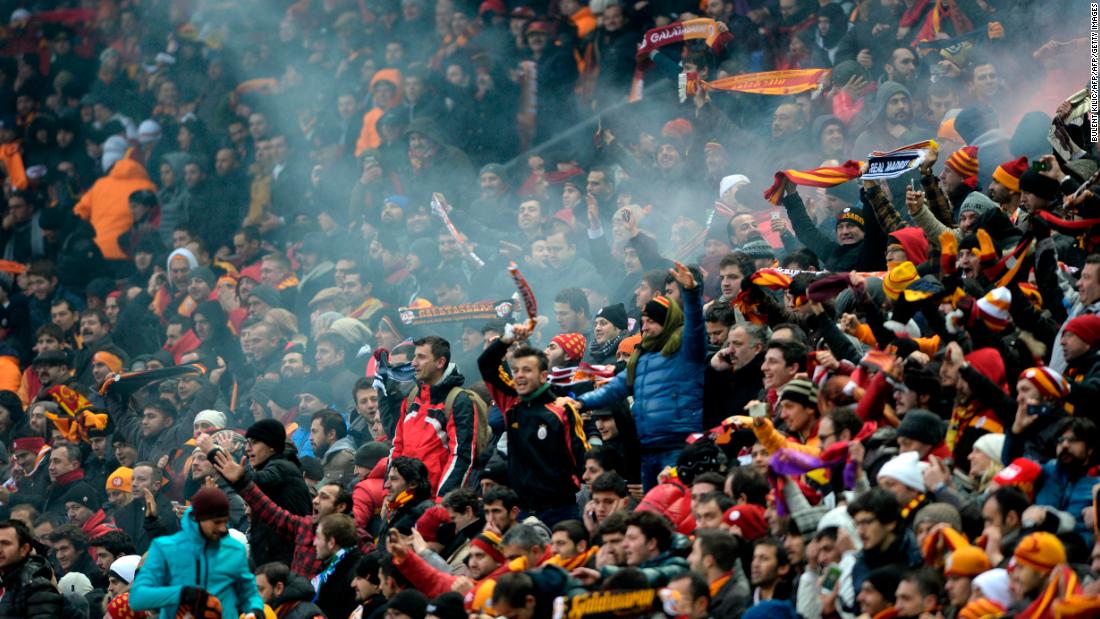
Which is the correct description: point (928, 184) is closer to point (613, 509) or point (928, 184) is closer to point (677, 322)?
point (677, 322)

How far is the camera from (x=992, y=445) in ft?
27.8

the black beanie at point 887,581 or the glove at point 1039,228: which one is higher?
the glove at point 1039,228

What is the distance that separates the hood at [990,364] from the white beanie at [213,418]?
6.86 m

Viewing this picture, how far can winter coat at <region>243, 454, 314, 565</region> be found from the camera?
1110cm

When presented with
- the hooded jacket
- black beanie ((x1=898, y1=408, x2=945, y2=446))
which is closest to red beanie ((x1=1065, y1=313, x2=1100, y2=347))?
black beanie ((x1=898, y1=408, x2=945, y2=446))

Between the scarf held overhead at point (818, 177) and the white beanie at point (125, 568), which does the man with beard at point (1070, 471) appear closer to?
the scarf held overhead at point (818, 177)

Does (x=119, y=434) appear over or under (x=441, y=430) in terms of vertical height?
under

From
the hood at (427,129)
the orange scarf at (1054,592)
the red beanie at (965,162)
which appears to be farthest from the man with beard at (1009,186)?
the hood at (427,129)

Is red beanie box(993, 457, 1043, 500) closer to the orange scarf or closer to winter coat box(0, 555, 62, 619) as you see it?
the orange scarf

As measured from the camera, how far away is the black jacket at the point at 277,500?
11.1m

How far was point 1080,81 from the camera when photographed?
1359 cm

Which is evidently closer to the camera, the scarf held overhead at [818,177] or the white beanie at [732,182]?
the scarf held overhead at [818,177]

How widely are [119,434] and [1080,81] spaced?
26.4ft

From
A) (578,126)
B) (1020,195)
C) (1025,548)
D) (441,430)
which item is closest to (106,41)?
(578,126)
